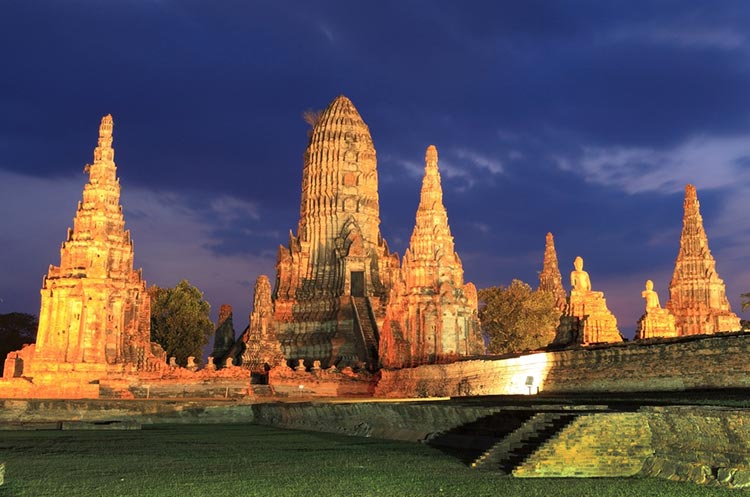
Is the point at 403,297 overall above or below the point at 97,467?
above

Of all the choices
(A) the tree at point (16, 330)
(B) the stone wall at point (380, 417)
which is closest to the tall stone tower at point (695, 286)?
(B) the stone wall at point (380, 417)

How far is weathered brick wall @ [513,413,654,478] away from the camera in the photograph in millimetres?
12656

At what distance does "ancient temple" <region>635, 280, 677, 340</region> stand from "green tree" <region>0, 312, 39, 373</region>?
1748 inches

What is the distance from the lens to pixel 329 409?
77.5 feet

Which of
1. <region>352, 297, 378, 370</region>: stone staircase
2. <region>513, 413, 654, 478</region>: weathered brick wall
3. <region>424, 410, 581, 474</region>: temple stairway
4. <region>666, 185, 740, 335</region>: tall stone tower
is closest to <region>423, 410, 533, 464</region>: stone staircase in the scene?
<region>424, 410, 581, 474</region>: temple stairway

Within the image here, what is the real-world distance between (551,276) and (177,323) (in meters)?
33.6

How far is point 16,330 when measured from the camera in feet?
225

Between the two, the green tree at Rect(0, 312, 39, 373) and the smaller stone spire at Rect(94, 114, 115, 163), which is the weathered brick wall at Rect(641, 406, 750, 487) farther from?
the green tree at Rect(0, 312, 39, 373)

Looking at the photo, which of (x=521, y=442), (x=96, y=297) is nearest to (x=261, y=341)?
(x=96, y=297)

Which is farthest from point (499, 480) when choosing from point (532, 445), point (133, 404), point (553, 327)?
point (553, 327)

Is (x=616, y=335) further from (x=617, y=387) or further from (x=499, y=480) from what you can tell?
(x=499, y=480)

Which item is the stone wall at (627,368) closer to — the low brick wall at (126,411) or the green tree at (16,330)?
the low brick wall at (126,411)

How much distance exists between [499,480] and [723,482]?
2.99 m

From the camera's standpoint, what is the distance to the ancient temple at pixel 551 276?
77.4 m
